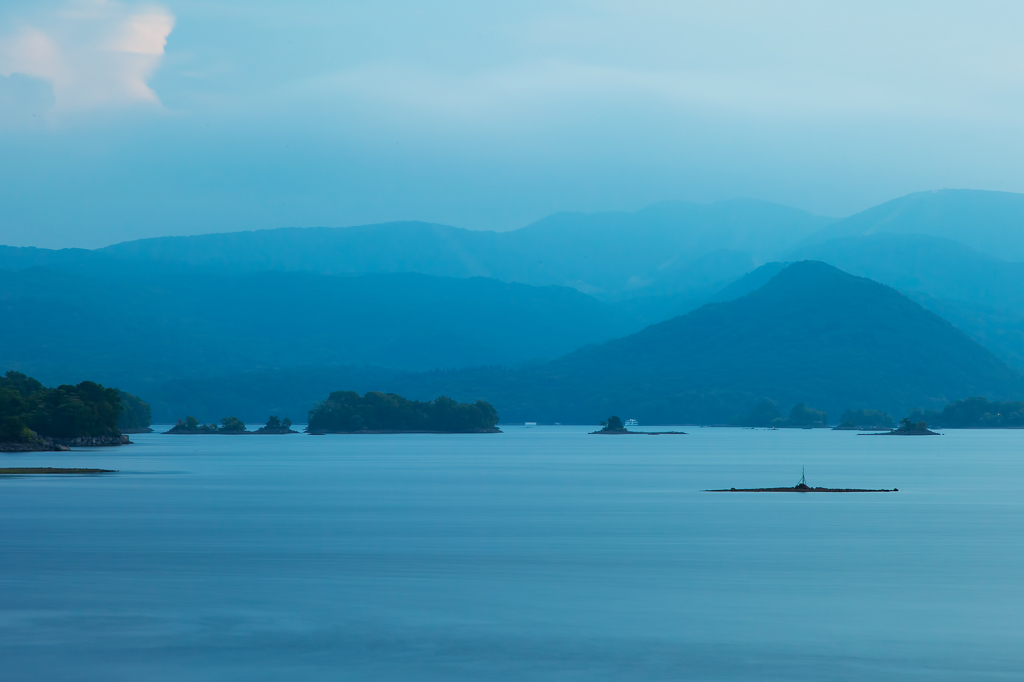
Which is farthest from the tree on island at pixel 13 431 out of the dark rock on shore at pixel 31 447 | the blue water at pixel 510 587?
the blue water at pixel 510 587

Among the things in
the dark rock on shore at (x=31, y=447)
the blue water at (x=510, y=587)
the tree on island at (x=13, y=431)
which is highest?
the tree on island at (x=13, y=431)

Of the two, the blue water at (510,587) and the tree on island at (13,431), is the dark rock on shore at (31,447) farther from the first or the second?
the blue water at (510,587)

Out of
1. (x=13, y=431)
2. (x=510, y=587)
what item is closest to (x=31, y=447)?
(x=13, y=431)

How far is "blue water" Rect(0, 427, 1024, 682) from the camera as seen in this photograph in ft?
114

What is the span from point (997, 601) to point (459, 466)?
127 metres

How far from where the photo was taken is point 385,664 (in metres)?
34.6

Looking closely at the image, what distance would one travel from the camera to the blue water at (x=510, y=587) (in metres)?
34.8

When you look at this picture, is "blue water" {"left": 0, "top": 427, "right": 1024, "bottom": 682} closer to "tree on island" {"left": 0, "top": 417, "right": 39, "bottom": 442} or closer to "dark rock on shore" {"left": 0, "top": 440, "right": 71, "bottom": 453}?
"tree on island" {"left": 0, "top": 417, "right": 39, "bottom": 442}

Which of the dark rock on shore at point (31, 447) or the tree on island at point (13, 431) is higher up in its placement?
the tree on island at point (13, 431)

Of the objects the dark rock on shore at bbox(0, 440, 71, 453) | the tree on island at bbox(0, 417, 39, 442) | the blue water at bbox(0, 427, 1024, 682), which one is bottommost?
the blue water at bbox(0, 427, 1024, 682)

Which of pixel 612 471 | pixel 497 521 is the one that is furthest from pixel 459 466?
pixel 497 521

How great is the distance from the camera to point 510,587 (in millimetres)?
49219

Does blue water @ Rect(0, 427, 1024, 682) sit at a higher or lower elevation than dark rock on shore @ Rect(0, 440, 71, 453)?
lower

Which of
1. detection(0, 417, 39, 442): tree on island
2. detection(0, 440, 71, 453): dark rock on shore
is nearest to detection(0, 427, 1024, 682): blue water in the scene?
detection(0, 417, 39, 442): tree on island
